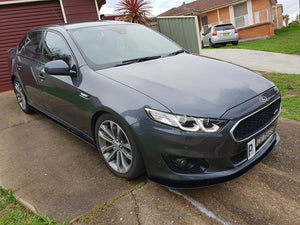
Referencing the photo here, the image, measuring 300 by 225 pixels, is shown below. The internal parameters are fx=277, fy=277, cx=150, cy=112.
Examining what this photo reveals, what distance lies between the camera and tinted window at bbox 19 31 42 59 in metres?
3.96

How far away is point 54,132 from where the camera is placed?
4.15 metres

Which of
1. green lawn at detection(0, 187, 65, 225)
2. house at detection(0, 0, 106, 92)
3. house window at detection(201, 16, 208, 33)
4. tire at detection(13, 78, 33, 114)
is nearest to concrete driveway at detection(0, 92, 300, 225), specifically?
green lawn at detection(0, 187, 65, 225)

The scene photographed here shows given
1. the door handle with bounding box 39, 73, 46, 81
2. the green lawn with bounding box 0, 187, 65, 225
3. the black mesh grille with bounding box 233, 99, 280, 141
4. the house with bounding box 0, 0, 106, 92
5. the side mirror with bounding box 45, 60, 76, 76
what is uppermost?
the house with bounding box 0, 0, 106, 92

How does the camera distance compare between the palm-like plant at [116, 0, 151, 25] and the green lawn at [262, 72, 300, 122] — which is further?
the palm-like plant at [116, 0, 151, 25]

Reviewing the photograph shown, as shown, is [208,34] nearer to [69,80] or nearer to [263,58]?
[263,58]

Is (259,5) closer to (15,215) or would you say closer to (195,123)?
(195,123)

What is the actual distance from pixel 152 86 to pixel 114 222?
1204 millimetres

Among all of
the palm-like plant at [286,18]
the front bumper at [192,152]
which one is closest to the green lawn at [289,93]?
the front bumper at [192,152]

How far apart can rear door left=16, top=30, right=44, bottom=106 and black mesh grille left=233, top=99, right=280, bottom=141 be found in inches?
111

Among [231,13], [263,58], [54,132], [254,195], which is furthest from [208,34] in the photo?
[254,195]

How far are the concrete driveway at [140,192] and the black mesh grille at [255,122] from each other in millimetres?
572

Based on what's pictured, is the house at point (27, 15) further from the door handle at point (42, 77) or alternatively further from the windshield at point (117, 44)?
the windshield at point (117, 44)

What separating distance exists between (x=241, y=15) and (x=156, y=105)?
22.5 m

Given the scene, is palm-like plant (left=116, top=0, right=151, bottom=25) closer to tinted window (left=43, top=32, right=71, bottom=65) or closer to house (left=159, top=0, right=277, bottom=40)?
tinted window (left=43, top=32, right=71, bottom=65)
